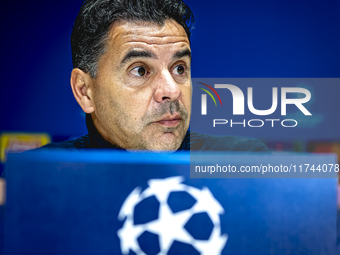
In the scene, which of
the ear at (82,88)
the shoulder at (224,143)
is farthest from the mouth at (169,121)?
the ear at (82,88)

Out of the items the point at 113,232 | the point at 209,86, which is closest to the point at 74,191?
the point at 113,232

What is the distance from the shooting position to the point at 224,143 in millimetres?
1834

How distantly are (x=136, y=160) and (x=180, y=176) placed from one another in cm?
17

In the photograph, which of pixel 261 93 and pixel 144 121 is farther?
pixel 261 93

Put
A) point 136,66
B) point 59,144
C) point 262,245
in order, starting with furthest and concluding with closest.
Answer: point 59,144
point 136,66
point 262,245

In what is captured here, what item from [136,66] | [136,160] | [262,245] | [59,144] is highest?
[136,66]

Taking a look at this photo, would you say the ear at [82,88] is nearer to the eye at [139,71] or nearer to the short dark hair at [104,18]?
the short dark hair at [104,18]

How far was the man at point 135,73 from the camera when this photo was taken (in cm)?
157

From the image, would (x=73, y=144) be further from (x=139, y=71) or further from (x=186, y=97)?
(x=186, y=97)

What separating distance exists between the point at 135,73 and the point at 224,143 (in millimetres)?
672

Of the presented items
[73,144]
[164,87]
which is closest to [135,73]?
[164,87]

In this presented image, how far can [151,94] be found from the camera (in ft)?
5.17

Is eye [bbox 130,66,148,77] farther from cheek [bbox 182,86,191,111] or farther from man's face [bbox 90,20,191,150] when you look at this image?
cheek [bbox 182,86,191,111]

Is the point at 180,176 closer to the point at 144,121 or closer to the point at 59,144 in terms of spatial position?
the point at 144,121
